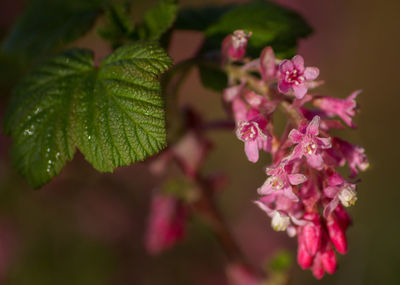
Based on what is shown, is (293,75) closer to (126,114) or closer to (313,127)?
(313,127)

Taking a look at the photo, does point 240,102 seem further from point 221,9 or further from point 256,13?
point 221,9

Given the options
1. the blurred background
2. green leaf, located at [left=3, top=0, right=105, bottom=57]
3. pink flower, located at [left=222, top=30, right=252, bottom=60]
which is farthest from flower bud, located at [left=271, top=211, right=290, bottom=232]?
the blurred background

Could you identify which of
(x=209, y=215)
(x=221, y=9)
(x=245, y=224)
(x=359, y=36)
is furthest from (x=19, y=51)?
(x=359, y=36)

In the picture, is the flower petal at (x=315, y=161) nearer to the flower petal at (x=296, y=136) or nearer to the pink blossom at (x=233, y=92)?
the flower petal at (x=296, y=136)

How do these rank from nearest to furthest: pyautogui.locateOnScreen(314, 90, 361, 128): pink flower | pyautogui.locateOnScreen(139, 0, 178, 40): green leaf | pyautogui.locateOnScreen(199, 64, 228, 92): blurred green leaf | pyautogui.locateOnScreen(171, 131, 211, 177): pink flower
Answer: pyautogui.locateOnScreen(314, 90, 361, 128): pink flower < pyautogui.locateOnScreen(139, 0, 178, 40): green leaf < pyautogui.locateOnScreen(199, 64, 228, 92): blurred green leaf < pyautogui.locateOnScreen(171, 131, 211, 177): pink flower

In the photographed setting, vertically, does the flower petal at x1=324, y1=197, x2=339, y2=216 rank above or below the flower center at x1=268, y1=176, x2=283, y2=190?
below

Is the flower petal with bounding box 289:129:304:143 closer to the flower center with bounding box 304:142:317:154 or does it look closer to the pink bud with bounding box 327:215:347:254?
the flower center with bounding box 304:142:317:154

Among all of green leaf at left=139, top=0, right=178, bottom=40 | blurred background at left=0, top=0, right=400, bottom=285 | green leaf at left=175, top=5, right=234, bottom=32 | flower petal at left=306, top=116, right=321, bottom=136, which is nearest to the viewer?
flower petal at left=306, top=116, right=321, bottom=136
